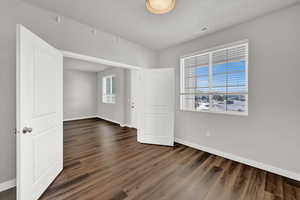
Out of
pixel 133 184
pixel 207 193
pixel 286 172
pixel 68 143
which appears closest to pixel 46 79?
pixel 133 184

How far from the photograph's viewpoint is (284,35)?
1961 millimetres

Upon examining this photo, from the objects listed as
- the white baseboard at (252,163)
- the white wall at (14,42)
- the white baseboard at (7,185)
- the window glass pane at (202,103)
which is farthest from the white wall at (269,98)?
the white baseboard at (7,185)

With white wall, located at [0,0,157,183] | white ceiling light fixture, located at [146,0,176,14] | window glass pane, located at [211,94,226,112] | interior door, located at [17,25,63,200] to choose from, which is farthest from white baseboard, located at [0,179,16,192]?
window glass pane, located at [211,94,226,112]

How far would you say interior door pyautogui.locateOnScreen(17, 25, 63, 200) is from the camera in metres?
1.28

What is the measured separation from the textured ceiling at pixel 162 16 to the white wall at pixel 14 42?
0.17m

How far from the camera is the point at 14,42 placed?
1.75m

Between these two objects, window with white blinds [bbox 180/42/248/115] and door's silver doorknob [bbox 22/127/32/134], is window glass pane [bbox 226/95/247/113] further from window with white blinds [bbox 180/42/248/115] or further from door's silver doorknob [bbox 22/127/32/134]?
door's silver doorknob [bbox 22/127/32/134]

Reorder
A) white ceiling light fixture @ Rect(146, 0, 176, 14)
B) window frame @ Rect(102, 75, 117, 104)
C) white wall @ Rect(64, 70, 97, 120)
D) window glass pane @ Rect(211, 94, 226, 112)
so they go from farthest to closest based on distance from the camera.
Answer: white wall @ Rect(64, 70, 97, 120), window frame @ Rect(102, 75, 117, 104), window glass pane @ Rect(211, 94, 226, 112), white ceiling light fixture @ Rect(146, 0, 176, 14)

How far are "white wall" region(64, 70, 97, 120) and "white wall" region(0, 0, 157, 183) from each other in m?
5.03

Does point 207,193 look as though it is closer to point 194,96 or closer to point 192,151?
point 192,151

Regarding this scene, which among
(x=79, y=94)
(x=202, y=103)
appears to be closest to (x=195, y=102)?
(x=202, y=103)

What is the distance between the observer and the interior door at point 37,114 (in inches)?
50.4

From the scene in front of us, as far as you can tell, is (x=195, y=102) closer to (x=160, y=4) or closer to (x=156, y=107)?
(x=156, y=107)

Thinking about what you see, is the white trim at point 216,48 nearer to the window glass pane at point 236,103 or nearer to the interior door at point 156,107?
the interior door at point 156,107
